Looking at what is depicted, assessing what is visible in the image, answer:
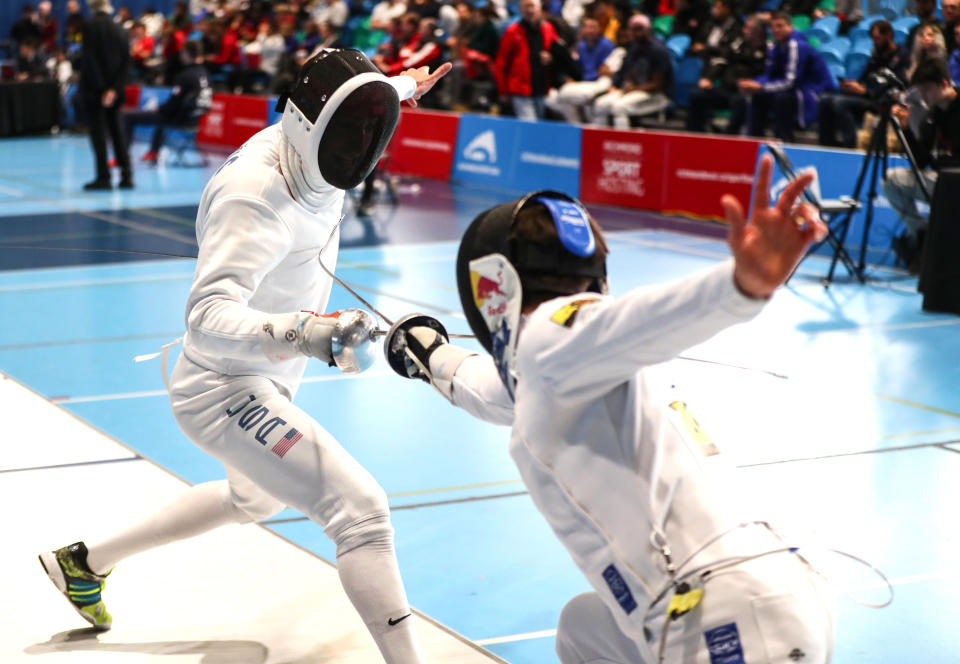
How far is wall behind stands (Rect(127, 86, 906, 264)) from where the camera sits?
979 cm

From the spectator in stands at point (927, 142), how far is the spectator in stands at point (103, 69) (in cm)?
842

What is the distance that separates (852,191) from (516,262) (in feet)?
26.9

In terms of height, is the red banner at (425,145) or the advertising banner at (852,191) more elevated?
the advertising banner at (852,191)

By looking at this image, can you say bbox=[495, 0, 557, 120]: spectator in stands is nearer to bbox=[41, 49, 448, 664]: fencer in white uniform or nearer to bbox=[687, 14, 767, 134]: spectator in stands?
bbox=[687, 14, 767, 134]: spectator in stands

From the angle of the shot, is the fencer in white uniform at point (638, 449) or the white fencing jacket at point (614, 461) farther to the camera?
the white fencing jacket at point (614, 461)

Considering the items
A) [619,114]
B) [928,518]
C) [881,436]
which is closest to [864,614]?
[928,518]

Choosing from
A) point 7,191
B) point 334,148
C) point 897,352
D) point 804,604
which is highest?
point 334,148

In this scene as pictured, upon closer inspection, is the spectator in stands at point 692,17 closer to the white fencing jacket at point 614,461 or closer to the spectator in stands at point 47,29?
the white fencing jacket at point 614,461

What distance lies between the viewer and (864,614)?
3578 millimetres

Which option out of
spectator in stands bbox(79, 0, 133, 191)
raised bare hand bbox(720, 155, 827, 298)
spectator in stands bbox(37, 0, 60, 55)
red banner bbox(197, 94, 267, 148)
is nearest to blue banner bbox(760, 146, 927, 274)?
spectator in stands bbox(79, 0, 133, 191)

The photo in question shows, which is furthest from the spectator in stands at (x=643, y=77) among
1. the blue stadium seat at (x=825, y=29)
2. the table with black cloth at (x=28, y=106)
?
the table with black cloth at (x=28, y=106)

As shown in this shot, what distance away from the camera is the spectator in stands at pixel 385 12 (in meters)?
18.3

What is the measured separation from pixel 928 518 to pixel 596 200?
8605mm

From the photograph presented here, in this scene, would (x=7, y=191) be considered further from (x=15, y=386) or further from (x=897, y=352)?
(x=897, y=352)
